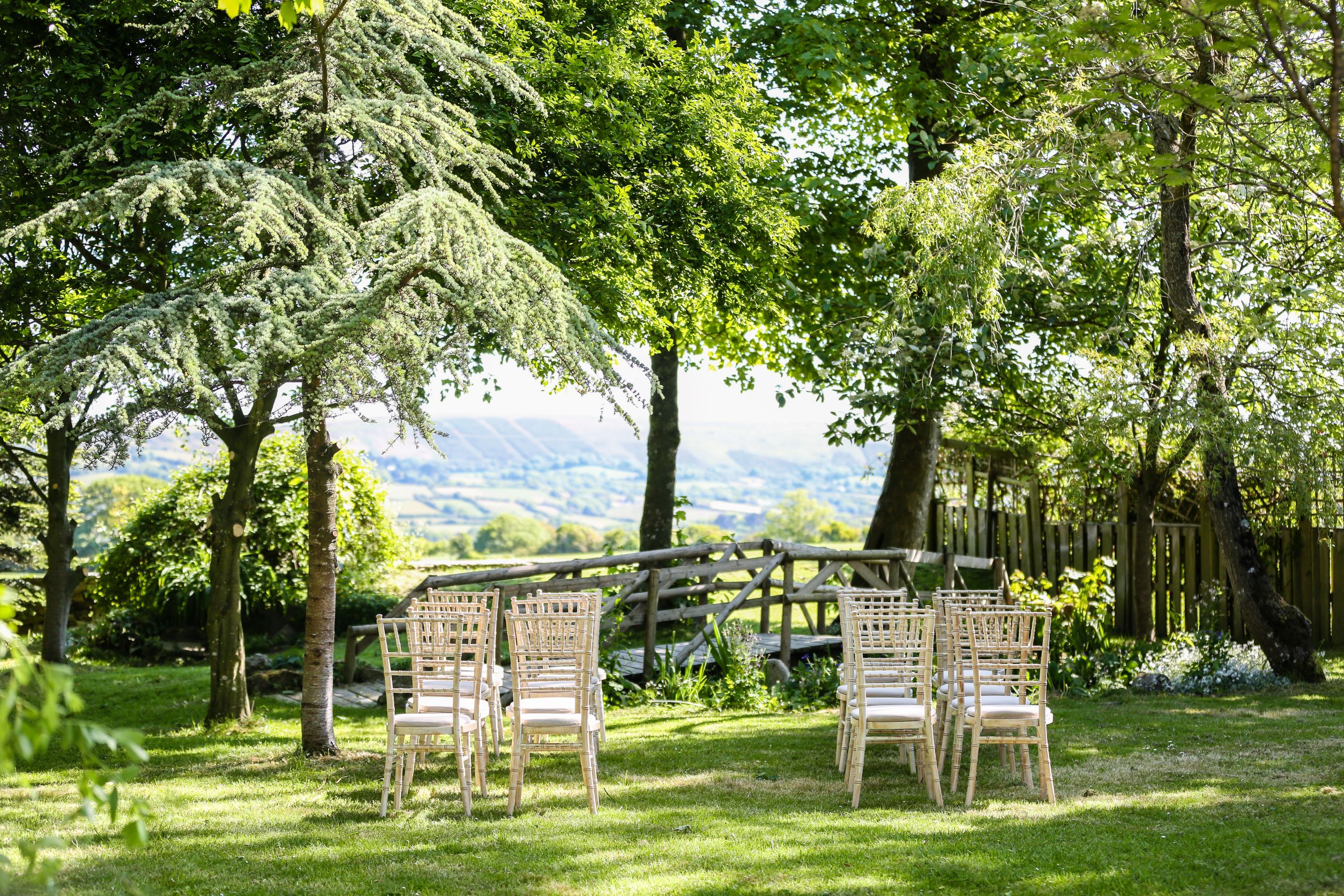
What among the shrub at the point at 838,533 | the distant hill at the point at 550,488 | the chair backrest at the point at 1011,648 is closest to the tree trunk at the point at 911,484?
the chair backrest at the point at 1011,648

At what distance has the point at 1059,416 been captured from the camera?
13023 mm

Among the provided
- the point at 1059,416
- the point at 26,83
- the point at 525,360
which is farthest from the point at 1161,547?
the point at 26,83

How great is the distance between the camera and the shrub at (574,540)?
1532 inches

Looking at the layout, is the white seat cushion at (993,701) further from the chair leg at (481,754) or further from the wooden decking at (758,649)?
the wooden decking at (758,649)

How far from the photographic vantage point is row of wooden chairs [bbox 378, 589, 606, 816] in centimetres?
624

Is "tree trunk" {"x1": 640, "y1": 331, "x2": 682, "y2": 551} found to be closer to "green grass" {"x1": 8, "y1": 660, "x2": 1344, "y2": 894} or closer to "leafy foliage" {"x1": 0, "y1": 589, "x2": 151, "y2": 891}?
"green grass" {"x1": 8, "y1": 660, "x2": 1344, "y2": 894}

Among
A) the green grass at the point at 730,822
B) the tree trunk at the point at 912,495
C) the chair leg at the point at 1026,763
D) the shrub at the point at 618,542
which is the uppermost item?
the tree trunk at the point at 912,495

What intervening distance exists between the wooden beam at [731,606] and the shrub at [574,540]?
2551 centimetres

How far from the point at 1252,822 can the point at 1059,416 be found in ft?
25.9

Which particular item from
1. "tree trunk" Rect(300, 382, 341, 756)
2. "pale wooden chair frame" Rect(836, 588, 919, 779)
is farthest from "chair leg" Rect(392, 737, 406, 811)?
"pale wooden chair frame" Rect(836, 588, 919, 779)

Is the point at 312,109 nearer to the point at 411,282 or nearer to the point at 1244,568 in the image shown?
the point at 411,282

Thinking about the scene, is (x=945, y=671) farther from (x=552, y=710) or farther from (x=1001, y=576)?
(x=1001, y=576)

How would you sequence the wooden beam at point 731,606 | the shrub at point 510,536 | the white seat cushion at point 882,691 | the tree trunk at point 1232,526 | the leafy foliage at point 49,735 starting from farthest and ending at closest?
the shrub at point 510,536 < the wooden beam at point 731,606 < the tree trunk at point 1232,526 < the white seat cushion at point 882,691 < the leafy foliage at point 49,735

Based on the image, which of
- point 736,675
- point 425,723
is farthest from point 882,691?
point 425,723
